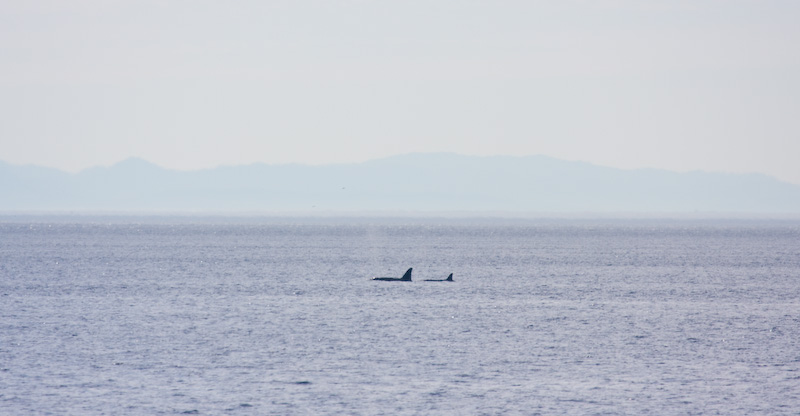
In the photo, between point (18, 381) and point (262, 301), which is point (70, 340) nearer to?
point (18, 381)

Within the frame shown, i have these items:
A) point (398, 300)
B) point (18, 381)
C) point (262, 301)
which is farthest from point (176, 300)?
point (18, 381)

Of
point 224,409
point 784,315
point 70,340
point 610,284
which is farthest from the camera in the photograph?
point 610,284

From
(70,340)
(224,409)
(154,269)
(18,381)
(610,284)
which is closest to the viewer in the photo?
(224,409)

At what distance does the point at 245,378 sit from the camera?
112 ft

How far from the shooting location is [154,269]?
295 ft

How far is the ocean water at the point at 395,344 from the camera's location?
31062mm

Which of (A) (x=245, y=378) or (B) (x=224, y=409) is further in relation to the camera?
(A) (x=245, y=378)

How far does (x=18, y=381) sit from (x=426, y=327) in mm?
19469

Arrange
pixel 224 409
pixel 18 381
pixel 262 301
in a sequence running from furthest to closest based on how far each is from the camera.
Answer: pixel 262 301
pixel 18 381
pixel 224 409

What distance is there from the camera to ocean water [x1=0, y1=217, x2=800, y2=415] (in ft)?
102

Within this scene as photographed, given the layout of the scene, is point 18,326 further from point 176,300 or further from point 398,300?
point 398,300

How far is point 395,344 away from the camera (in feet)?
137

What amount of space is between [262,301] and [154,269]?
108 ft

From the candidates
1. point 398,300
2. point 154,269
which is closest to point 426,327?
point 398,300
